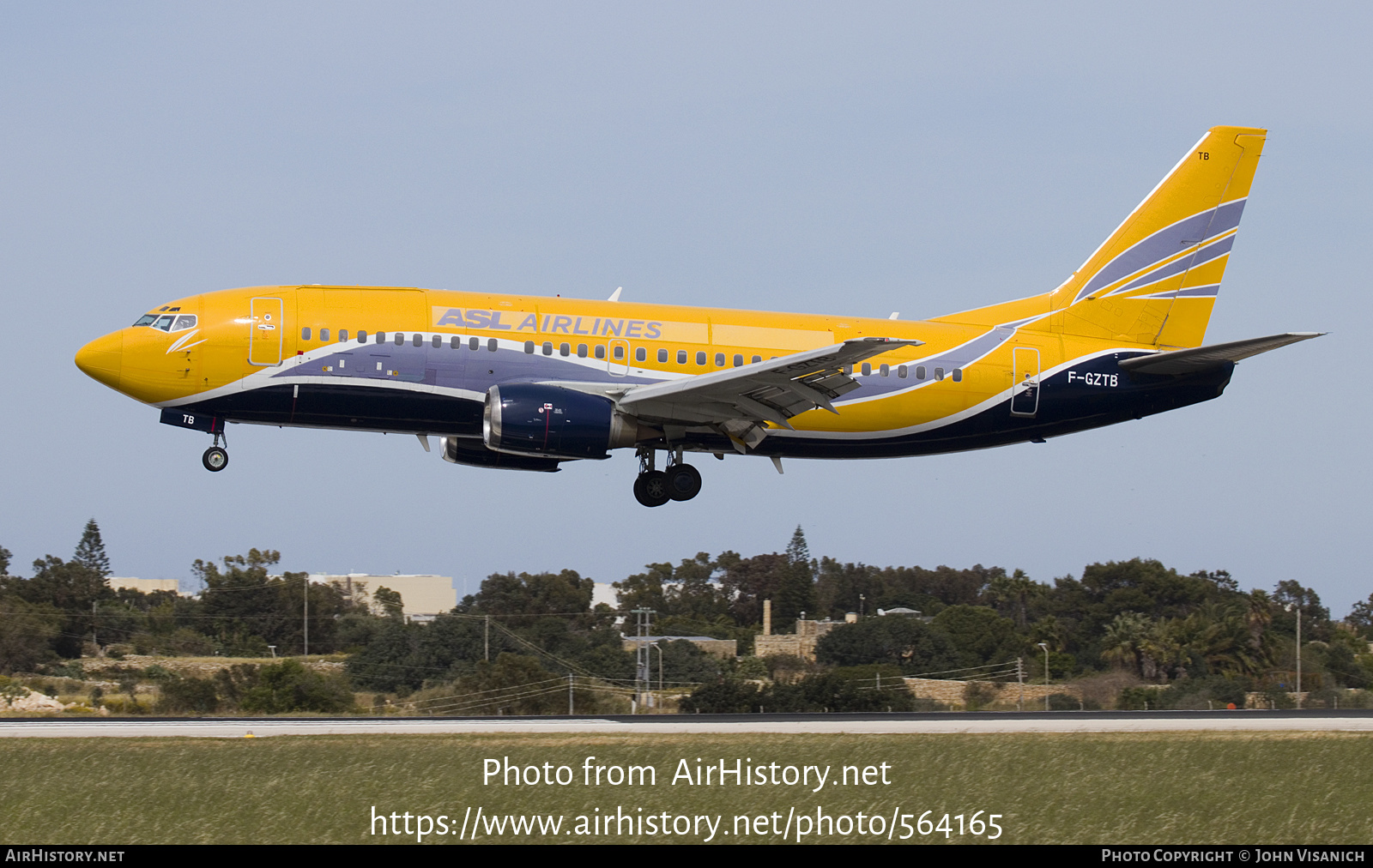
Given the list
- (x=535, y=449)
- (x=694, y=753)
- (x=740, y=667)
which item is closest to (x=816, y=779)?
(x=694, y=753)

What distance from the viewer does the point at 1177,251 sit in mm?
41156

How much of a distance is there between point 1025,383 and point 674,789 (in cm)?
1808

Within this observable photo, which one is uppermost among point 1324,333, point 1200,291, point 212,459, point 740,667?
point 1200,291

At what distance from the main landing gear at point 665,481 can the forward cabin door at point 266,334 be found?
901 cm

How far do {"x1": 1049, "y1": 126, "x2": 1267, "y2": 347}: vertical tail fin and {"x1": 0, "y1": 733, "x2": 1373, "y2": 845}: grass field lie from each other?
14.9 metres

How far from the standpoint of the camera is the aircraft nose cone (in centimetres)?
3278

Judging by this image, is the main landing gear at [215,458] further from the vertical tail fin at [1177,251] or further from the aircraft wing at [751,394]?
the vertical tail fin at [1177,251]

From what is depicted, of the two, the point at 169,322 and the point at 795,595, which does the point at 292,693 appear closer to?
the point at 169,322

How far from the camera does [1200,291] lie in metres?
41.0

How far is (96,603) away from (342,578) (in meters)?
42.1

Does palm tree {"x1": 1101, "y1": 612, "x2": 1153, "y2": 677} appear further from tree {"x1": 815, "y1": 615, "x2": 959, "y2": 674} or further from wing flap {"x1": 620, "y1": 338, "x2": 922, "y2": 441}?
wing flap {"x1": 620, "y1": 338, "x2": 922, "y2": 441}

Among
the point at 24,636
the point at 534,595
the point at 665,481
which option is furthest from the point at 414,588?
the point at 665,481
